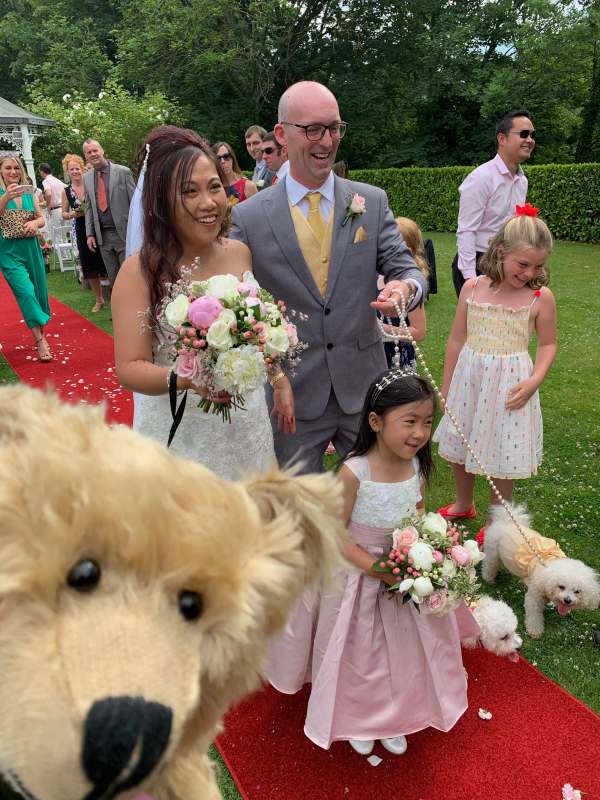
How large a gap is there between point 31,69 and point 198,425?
33302 millimetres

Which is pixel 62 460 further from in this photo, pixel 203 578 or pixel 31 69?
pixel 31 69

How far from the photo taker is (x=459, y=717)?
8.57 ft

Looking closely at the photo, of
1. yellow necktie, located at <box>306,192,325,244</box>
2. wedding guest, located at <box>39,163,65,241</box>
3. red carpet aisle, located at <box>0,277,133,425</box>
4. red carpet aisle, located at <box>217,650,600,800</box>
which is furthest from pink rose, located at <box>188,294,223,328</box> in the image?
wedding guest, located at <box>39,163,65,241</box>

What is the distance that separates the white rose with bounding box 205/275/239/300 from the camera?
2.16 meters

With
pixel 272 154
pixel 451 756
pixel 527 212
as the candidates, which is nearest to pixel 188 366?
pixel 451 756

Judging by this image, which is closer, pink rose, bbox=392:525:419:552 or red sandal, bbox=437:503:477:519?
pink rose, bbox=392:525:419:552

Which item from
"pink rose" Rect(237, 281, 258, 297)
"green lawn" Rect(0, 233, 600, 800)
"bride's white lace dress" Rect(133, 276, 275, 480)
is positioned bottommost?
"green lawn" Rect(0, 233, 600, 800)

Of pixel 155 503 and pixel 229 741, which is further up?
pixel 155 503

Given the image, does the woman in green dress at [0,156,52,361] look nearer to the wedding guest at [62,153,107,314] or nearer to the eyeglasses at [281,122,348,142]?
the wedding guest at [62,153,107,314]

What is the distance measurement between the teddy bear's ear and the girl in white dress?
8.71 ft

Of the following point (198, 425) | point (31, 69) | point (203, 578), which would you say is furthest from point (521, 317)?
point (31, 69)

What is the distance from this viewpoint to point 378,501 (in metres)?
2.62

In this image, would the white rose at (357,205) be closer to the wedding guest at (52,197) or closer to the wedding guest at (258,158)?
the wedding guest at (258,158)

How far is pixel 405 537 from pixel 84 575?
1778mm
